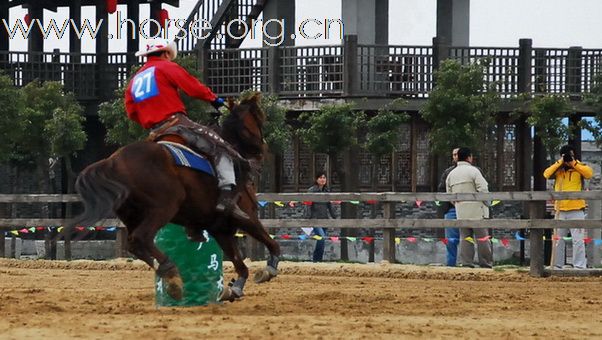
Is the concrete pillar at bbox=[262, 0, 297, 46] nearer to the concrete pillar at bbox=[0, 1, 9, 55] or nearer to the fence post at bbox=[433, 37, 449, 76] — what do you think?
the fence post at bbox=[433, 37, 449, 76]

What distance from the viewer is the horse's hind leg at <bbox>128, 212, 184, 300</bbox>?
43.6 feet

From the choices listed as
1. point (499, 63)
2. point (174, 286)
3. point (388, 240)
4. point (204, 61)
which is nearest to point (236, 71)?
point (204, 61)

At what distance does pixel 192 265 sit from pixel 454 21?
2091 centimetres

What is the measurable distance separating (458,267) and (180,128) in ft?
30.5

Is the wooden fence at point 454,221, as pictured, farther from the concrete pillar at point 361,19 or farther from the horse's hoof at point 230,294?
the concrete pillar at point 361,19

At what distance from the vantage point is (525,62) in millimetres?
32031

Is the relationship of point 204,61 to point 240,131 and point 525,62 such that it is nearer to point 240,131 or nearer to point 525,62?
point 525,62

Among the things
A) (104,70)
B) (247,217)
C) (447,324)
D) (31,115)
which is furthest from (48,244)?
(447,324)

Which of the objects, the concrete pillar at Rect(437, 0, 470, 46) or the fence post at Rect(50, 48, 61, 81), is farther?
the fence post at Rect(50, 48, 61, 81)

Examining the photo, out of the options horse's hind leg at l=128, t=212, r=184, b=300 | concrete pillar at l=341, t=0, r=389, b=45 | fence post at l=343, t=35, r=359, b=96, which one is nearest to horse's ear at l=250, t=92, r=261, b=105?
horse's hind leg at l=128, t=212, r=184, b=300

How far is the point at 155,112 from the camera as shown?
14.3 meters

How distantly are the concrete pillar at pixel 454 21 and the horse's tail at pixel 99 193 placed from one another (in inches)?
848

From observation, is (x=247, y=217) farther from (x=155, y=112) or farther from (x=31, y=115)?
(x=31, y=115)

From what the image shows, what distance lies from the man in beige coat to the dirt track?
1.15m
